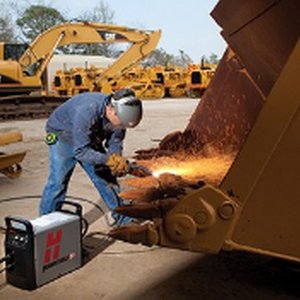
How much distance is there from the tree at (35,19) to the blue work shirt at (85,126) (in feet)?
159

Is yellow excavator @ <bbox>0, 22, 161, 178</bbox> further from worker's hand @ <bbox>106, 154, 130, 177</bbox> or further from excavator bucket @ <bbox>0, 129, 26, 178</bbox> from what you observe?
worker's hand @ <bbox>106, 154, 130, 177</bbox>

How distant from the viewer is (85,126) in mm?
3477

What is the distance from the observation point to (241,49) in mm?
3389

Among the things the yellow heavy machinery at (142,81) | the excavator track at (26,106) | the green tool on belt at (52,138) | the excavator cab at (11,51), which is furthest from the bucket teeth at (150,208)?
the yellow heavy machinery at (142,81)

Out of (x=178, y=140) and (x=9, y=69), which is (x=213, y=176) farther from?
(x=9, y=69)

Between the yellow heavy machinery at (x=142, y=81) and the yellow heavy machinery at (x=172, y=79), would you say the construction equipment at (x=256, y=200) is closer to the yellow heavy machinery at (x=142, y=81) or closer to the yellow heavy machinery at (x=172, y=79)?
the yellow heavy machinery at (x=142, y=81)

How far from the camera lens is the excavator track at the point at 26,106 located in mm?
13969

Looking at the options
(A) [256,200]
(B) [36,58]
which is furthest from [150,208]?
(B) [36,58]

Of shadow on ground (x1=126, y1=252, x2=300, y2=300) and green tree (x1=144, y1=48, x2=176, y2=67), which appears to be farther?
green tree (x1=144, y1=48, x2=176, y2=67)

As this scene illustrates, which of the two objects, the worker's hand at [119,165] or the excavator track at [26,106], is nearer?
the worker's hand at [119,165]

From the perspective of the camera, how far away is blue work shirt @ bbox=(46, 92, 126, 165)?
345 centimetres

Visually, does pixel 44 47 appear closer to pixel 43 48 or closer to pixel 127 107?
pixel 43 48

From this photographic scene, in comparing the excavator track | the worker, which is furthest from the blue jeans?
the excavator track

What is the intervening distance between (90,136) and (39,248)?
93 cm
